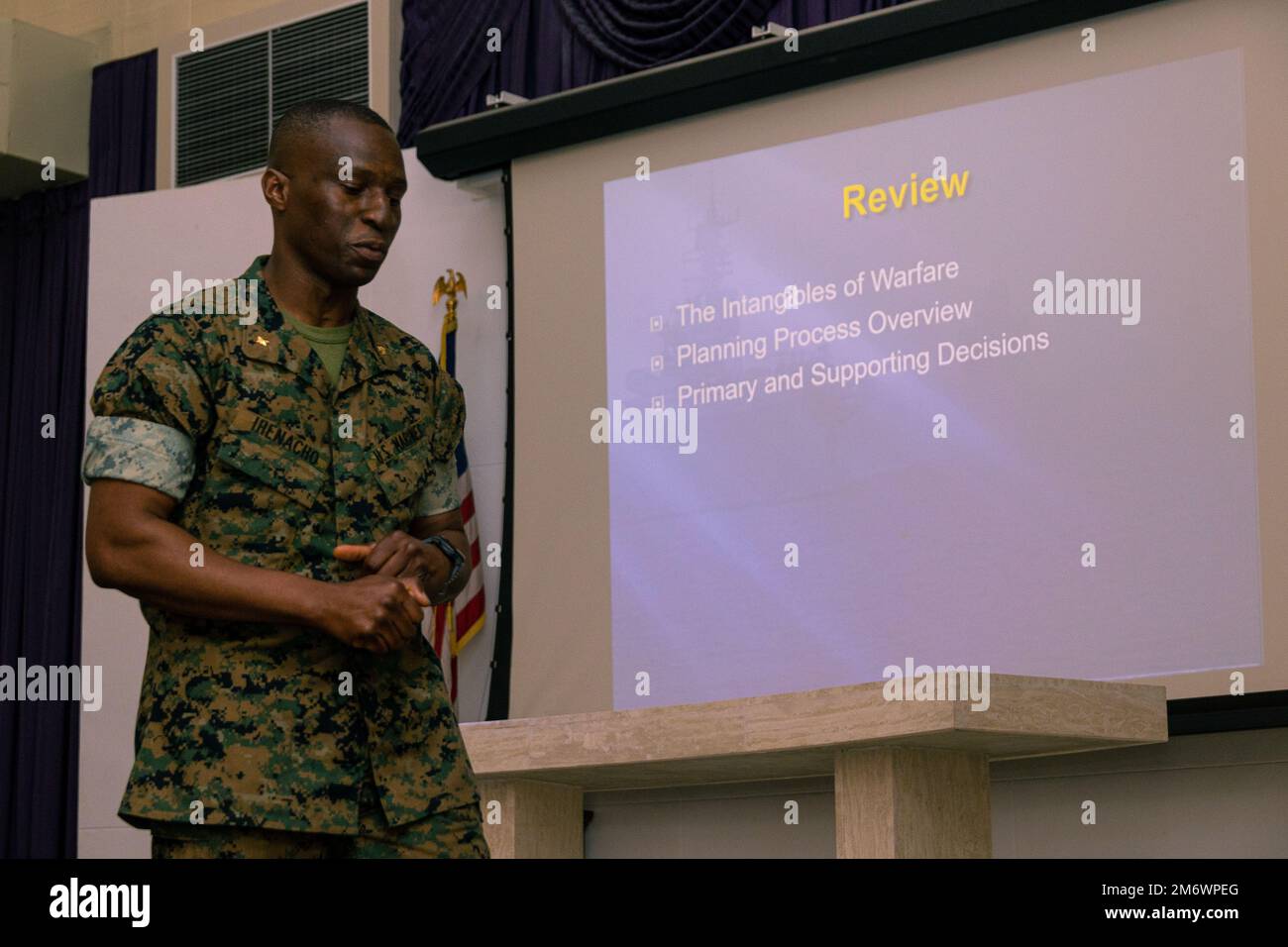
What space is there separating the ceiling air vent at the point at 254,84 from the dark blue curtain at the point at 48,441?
0.64 feet

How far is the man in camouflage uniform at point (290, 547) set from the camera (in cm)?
145

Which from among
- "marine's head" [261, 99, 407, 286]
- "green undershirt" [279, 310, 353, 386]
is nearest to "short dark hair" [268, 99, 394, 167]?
"marine's head" [261, 99, 407, 286]

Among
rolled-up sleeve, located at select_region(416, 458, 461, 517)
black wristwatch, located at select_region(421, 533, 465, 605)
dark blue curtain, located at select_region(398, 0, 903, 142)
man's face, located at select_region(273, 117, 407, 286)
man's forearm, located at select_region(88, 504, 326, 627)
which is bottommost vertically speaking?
man's forearm, located at select_region(88, 504, 326, 627)

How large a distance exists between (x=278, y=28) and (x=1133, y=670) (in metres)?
3.81

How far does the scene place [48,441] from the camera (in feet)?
20.3

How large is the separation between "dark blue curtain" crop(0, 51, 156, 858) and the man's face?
4672mm

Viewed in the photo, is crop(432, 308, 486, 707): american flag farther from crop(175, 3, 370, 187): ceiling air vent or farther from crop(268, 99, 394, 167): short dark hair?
crop(268, 99, 394, 167): short dark hair

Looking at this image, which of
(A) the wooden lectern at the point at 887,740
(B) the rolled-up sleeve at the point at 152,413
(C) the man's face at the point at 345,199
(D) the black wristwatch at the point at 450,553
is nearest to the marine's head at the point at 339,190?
(C) the man's face at the point at 345,199

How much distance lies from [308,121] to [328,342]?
210 mm

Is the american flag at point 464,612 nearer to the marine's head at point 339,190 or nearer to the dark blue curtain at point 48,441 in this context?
the dark blue curtain at point 48,441

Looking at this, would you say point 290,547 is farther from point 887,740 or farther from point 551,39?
point 551,39

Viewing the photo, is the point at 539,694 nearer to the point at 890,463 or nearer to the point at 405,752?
the point at 890,463

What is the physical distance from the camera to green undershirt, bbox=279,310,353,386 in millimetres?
1618
